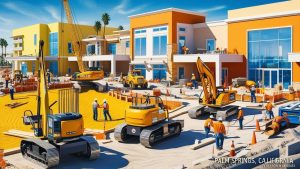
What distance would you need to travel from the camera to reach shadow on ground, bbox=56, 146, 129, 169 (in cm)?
1339

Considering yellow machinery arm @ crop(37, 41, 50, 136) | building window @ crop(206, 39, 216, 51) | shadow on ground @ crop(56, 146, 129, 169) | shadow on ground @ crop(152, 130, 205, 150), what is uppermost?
building window @ crop(206, 39, 216, 51)

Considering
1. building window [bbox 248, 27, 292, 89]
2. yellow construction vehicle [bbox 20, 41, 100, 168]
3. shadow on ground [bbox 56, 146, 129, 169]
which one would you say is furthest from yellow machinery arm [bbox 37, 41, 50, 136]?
building window [bbox 248, 27, 292, 89]

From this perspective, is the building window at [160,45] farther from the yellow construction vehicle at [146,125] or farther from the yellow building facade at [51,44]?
the yellow construction vehicle at [146,125]

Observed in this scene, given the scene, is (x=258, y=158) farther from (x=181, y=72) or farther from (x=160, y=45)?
(x=160, y=45)

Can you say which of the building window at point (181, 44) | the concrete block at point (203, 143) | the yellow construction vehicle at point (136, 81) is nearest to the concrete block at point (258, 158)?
the concrete block at point (203, 143)

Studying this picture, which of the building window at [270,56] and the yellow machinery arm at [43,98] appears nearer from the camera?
the yellow machinery arm at [43,98]

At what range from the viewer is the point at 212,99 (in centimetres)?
2181

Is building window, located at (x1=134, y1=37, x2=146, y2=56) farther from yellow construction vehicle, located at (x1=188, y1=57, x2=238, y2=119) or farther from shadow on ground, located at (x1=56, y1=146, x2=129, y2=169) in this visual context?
shadow on ground, located at (x1=56, y1=146, x2=129, y2=169)

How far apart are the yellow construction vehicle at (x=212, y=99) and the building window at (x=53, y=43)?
62.5 metres

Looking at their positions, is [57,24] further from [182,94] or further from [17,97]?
[182,94]

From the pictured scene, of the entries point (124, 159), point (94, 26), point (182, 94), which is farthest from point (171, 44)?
point (94, 26)

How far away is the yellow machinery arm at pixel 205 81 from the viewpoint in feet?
69.7

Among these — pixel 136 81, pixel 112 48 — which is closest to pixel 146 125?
pixel 136 81

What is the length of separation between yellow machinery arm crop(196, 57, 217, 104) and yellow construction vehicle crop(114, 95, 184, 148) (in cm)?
499
